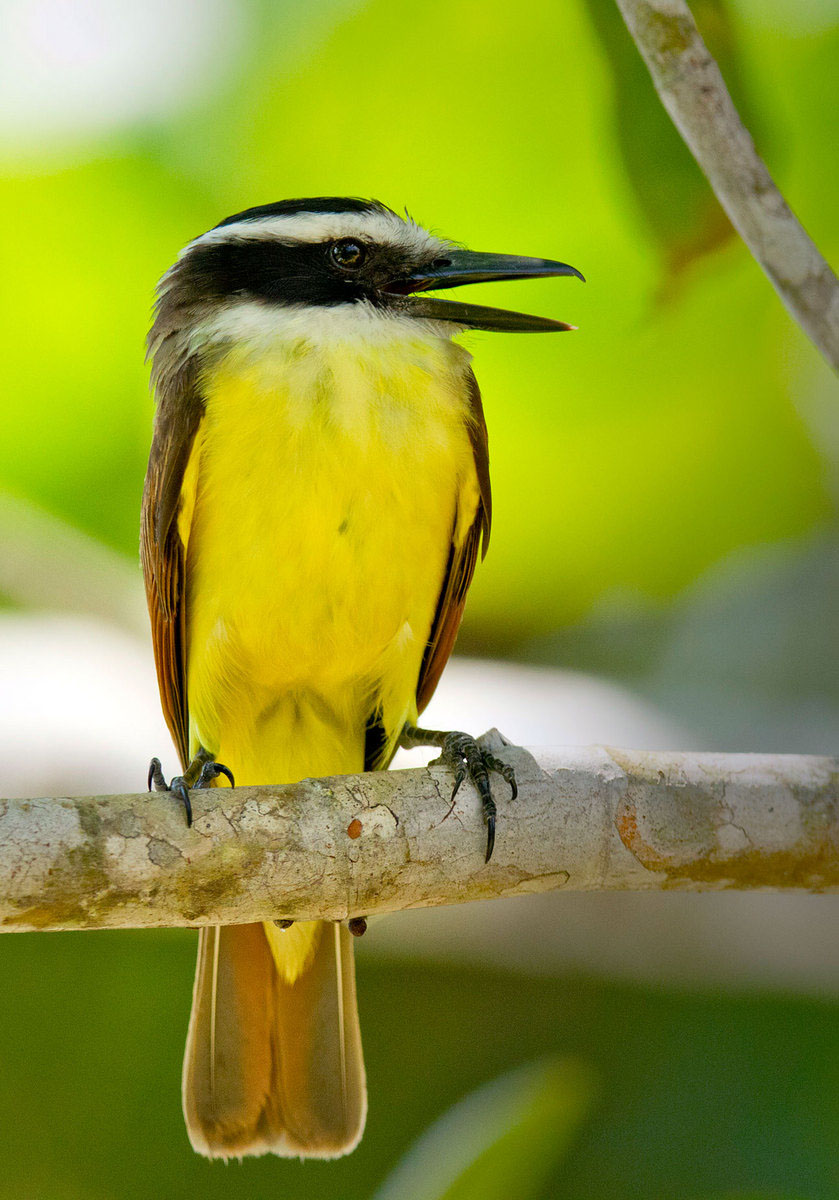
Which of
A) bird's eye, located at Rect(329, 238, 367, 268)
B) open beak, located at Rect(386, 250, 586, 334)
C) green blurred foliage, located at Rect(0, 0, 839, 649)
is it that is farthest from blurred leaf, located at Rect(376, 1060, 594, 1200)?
bird's eye, located at Rect(329, 238, 367, 268)

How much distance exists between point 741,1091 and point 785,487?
4.49ft

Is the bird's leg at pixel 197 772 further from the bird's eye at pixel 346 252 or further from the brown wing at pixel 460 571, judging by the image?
the bird's eye at pixel 346 252

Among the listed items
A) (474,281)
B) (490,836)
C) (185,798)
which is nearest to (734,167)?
(474,281)

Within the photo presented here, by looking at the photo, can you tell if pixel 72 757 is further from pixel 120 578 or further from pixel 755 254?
pixel 755 254

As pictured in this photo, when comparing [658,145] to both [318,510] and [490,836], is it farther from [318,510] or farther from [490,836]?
[490,836]

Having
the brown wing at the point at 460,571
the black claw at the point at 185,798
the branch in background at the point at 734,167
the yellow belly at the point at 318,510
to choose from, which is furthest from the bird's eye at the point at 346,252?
the black claw at the point at 185,798

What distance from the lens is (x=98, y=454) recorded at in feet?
7.88

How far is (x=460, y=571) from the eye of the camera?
6.55 ft

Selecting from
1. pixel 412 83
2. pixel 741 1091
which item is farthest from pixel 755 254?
pixel 741 1091

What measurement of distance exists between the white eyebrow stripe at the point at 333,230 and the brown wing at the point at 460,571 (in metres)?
0.24

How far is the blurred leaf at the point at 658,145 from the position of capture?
1.95 meters

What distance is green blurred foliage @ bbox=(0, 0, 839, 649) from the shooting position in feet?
7.04

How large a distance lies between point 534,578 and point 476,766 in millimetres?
1035

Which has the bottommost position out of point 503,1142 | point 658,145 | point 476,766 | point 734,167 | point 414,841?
point 503,1142
